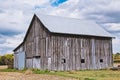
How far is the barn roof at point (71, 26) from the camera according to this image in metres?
40.7

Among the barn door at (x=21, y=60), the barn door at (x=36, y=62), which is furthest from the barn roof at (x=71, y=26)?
the barn door at (x=21, y=60)

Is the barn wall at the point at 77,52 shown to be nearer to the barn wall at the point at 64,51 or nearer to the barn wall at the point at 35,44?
the barn wall at the point at 64,51

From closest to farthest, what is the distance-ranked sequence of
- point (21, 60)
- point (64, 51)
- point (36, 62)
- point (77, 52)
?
point (64, 51), point (77, 52), point (36, 62), point (21, 60)

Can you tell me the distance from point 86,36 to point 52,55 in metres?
6.95

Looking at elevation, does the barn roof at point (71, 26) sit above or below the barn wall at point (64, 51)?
above

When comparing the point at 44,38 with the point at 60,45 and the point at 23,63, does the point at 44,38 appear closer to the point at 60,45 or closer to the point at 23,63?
the point at 60,45

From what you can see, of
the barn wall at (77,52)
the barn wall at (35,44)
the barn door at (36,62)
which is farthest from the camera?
the barn door at (36,62)

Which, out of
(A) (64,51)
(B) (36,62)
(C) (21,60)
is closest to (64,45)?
(A) (64,51)

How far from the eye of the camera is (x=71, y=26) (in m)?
43.4

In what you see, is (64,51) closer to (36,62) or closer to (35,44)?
(36,62)

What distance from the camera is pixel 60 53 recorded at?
39.8 meters

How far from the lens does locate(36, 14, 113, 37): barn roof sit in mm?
40688

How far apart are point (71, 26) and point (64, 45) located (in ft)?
14.3

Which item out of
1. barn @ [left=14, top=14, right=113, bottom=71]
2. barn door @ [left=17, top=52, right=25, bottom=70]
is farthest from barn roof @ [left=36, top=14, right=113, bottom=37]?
barn door @ [left=17, top=52, right=25, bottom=70]
